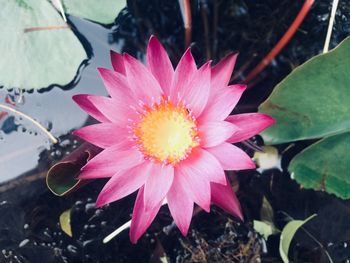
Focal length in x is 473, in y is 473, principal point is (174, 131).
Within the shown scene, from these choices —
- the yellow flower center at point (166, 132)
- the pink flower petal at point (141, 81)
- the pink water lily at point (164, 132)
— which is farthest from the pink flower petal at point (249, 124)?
the pink flower petal at point (141, 81)

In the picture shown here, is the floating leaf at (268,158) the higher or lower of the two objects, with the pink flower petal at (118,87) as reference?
lower

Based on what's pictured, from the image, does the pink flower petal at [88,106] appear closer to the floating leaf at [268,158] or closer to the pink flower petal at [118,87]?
the pink flower petal at [118,87]

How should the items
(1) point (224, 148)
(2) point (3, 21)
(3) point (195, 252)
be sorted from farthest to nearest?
1. (3) point (195, 252)
2. (2) point (3, 21)
3. (1) point (224, 148)

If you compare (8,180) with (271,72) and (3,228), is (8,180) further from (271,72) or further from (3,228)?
(271,72)

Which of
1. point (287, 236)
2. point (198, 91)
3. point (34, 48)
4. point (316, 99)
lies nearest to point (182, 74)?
point (198, 91)

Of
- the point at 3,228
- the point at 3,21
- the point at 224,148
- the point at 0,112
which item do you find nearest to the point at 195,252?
the point at 224,148

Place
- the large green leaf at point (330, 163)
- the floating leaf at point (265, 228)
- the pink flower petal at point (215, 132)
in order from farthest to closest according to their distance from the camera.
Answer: the floating leaf at point (265, 228) → the large green leaf at point (330, 163) → the pink flower petal at point (215, 132)

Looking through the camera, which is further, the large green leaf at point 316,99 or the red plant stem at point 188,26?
the red plant stem at point 188,26
